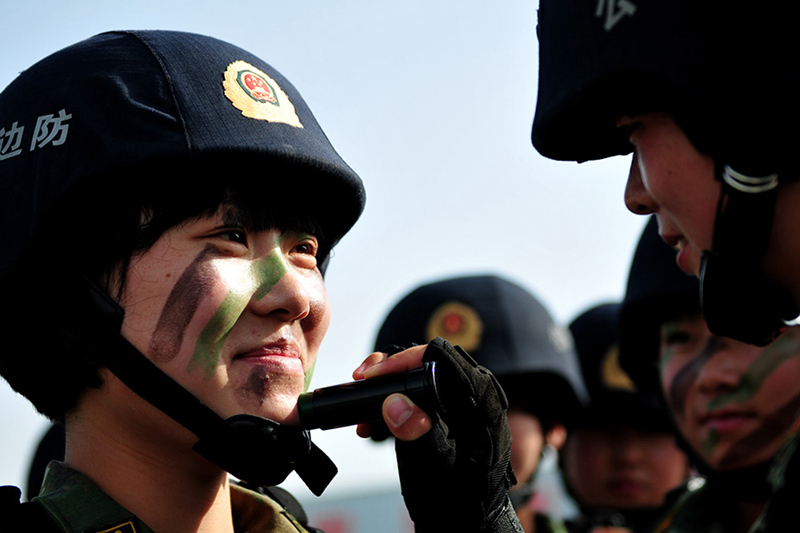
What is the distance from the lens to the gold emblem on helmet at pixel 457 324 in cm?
677

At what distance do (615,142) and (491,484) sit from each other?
1.06 meters

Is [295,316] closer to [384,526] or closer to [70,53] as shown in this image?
[70,53]

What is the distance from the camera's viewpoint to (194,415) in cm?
283

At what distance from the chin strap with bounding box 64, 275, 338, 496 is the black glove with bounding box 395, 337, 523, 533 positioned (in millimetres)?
364

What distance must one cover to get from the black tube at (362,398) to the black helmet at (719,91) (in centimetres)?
78

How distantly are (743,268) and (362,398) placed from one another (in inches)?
43.6

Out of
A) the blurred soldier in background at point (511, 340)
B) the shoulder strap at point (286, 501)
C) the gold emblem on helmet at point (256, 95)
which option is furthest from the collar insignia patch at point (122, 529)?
the blurred soldier in background at point (511, 340)

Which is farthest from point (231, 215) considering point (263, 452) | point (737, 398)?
point (737, 398)

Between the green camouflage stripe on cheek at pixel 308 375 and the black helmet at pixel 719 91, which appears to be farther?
the green camouflage stripe on cheek at pixel 308 375

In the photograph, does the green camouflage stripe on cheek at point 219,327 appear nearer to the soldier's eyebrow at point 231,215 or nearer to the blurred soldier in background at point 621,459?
the soldier's eyebrow at point 231,215

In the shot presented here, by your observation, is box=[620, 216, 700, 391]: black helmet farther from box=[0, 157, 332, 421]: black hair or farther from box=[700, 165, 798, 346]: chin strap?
box=[0, 157, 332, 421]: black hair

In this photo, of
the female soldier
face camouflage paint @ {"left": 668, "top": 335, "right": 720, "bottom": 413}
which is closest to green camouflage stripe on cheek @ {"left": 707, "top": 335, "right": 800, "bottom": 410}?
face camouflage paint @ {"left": 668, "top": 335, "right": 720, "bottom": 413}

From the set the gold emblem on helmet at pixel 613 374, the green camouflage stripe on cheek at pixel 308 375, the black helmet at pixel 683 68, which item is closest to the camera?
the black helmet at pixel 683 68

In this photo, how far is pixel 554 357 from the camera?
699cm
